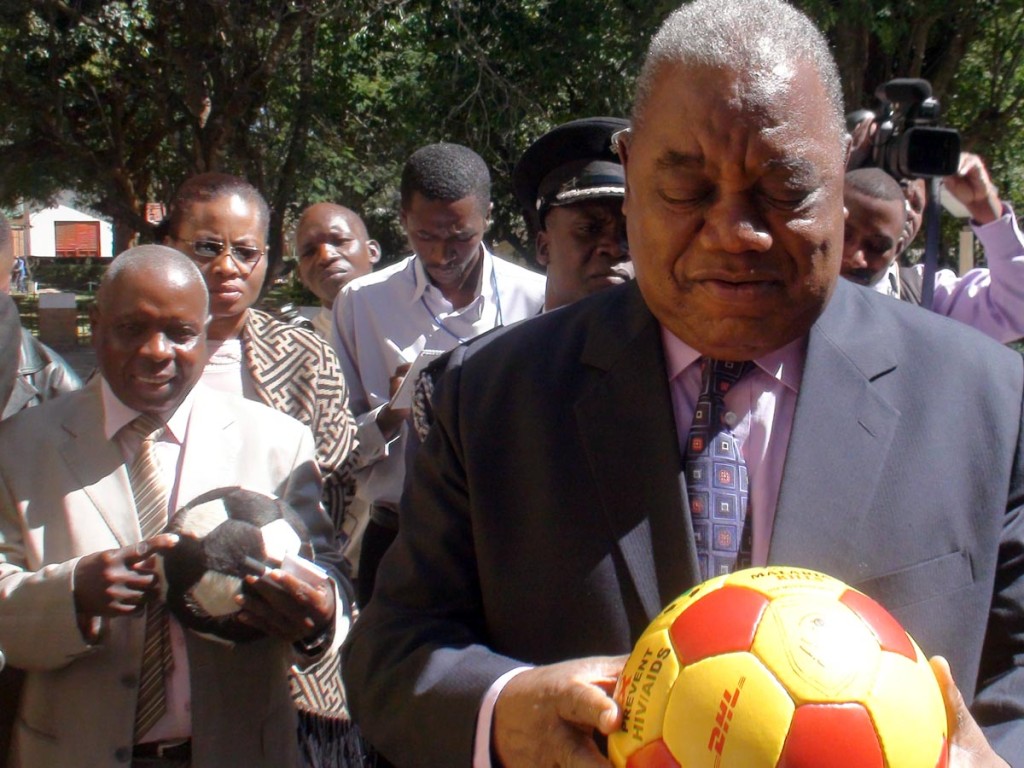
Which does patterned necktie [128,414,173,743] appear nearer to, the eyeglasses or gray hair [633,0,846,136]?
the eyeglasses

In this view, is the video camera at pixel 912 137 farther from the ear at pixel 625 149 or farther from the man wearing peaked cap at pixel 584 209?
the ear at pixel 625 149

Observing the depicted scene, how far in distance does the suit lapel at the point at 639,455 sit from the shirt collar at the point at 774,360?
0.03m

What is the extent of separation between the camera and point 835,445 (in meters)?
1.71

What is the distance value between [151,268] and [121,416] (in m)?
0.41

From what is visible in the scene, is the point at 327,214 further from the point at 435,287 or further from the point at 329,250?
the point at 435,287

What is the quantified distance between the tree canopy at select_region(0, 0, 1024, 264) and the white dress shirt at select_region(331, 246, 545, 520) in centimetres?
598

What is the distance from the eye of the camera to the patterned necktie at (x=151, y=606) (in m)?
2.69

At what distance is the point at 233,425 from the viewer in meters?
3.01

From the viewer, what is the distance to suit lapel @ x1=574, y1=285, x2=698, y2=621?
5.54 feet

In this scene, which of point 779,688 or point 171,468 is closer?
point 779,688

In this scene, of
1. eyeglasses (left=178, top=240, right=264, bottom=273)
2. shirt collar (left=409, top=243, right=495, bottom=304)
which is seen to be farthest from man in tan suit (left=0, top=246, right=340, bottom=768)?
shirt collar (left=409, top=243, right=495, bottom=304)

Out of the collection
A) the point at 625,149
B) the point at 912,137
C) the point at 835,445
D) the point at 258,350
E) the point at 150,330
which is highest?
the point at 625,149

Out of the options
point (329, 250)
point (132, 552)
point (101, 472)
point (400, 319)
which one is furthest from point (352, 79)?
point (132, 552)

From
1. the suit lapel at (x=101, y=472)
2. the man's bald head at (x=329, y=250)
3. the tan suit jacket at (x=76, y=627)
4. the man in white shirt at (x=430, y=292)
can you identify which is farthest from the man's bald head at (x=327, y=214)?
the suit lapel at (x=101, y=472)
